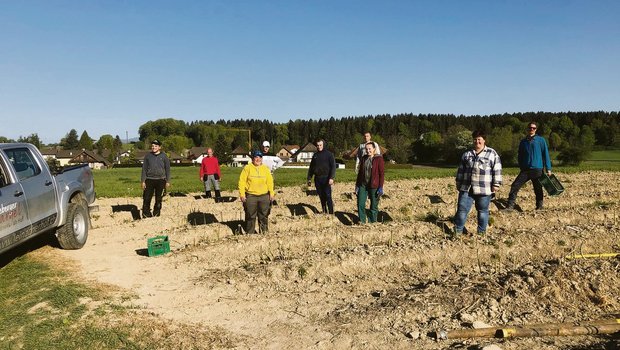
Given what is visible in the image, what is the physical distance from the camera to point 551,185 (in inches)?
419

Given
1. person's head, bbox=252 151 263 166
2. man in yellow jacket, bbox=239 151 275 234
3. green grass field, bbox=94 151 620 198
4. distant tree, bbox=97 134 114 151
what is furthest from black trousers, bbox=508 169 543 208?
distant tree, bbox=97 134 114 151

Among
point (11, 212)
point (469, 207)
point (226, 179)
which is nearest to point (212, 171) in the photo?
point (11, 212)

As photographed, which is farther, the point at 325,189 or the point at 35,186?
the point at 325,189

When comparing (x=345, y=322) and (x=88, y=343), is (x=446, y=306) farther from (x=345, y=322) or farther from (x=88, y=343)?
(x=88, y=343)

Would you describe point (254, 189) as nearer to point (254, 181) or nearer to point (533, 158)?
point (254, 181)

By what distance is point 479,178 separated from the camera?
24.8 feet

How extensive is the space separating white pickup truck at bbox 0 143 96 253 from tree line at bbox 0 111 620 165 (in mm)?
58986

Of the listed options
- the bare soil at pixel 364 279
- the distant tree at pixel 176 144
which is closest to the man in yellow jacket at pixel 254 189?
the bare soil at pixel 364 279

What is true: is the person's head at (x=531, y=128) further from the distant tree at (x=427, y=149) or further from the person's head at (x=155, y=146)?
the distant tree at (x=427, y=149)

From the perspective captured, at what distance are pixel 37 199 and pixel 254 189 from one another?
3603 mm

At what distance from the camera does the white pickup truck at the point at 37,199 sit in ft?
19.9

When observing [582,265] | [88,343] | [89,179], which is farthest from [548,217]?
[89,179]

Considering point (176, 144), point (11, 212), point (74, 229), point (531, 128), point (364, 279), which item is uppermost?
point (176, 144)

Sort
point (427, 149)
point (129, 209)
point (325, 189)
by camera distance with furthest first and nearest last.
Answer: point (427, 149) < point (129, 209) < point (325, 189)
